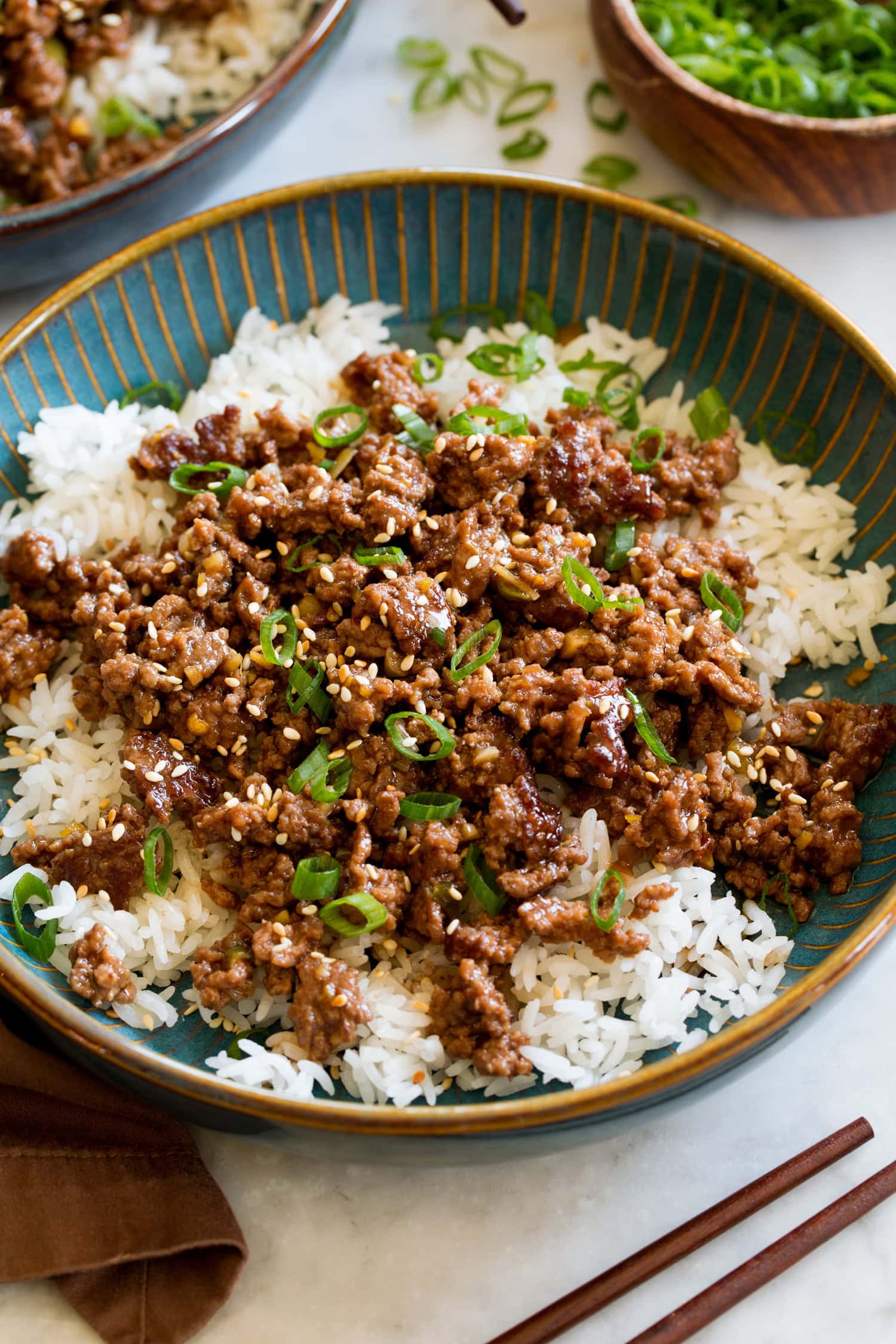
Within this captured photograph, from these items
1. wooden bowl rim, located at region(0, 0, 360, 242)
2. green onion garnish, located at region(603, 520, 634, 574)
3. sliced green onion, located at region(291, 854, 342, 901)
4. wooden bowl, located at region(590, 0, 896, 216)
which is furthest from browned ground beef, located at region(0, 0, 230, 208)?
sliced green onion, located at region(291, 854, 342, 901)

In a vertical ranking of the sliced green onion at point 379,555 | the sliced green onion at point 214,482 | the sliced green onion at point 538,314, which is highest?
the sliced green onion at point 538,314

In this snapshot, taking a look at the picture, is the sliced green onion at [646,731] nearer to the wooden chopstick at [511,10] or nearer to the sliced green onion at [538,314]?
the sliced green onion at [538,314]

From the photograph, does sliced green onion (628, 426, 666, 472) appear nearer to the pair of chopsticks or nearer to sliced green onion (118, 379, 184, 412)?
sliced green onion (118, 379, 184, 412)

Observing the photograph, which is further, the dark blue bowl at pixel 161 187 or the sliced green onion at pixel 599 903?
the dark blue bowl at pixel 161 187

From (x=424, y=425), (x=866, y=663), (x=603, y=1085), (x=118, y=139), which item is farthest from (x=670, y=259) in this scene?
(x=603, y=1085)

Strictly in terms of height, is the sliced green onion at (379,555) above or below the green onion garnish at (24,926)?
above

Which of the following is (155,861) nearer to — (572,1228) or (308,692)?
(308,692)

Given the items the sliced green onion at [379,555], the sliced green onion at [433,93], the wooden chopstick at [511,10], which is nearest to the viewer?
the sliced green onion at [379,555]

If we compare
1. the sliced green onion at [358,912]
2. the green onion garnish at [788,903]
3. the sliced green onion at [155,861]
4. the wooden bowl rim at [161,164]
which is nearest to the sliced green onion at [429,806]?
the sliced green onion at [358,912]
